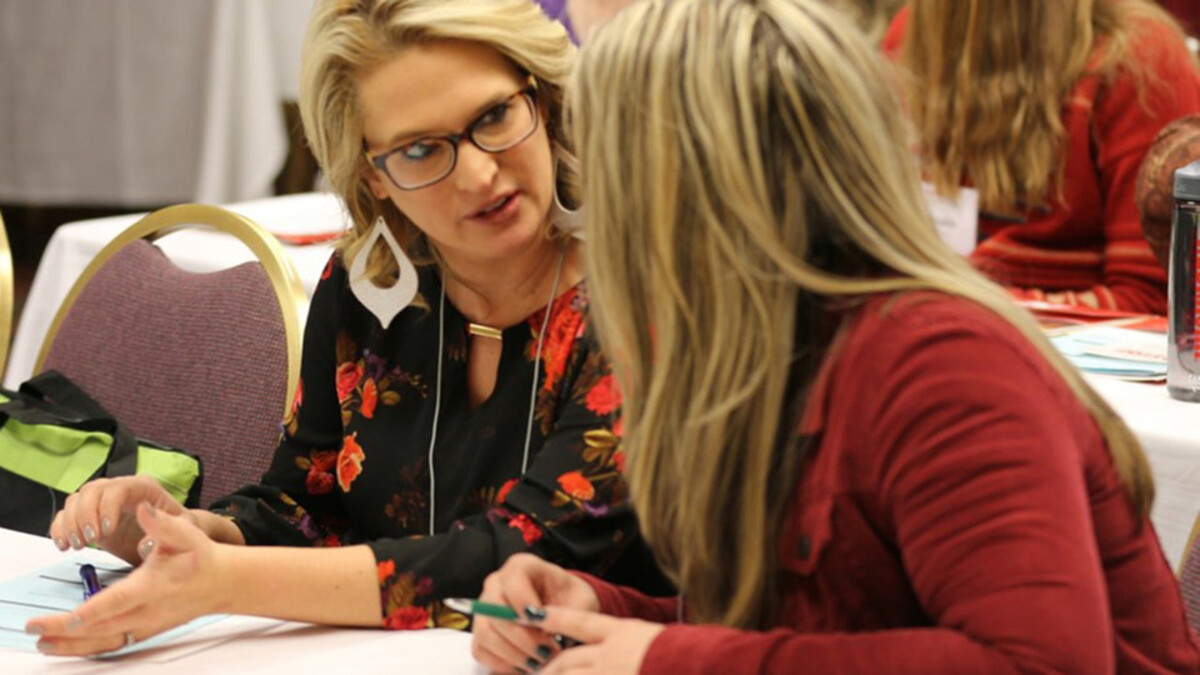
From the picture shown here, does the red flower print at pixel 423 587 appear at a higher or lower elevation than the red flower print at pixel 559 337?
lower

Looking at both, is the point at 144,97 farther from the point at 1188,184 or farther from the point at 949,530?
the point at 949,530

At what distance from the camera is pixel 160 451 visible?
1938 millimetres

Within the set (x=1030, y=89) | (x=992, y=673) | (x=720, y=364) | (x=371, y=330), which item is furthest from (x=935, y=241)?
(x=1030, y=89)

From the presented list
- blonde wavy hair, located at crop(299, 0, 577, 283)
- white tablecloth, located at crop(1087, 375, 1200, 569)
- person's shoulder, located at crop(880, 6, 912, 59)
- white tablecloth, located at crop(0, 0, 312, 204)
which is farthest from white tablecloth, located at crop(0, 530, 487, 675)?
white tablecloth, located at crop(0, 0, 312, 204)

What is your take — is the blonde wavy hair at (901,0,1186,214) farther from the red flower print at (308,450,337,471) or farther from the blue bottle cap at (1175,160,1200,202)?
the red flower print at (308,450,337,471)

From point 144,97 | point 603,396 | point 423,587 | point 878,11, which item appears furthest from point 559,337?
point 144,97

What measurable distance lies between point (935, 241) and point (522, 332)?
64 cm

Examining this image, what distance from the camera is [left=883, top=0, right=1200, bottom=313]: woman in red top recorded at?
2.79 m

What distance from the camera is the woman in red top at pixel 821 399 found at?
98cm

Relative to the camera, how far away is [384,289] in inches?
67.6

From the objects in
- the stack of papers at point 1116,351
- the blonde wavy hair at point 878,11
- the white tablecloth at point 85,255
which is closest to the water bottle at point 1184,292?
the stack of papers at point 1116,351

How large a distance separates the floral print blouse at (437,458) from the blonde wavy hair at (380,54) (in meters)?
0.11

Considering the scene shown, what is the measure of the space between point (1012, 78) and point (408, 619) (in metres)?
1.83

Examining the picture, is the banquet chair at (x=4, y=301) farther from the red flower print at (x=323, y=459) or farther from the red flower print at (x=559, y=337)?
the red flower print at (x=559, y=337)
